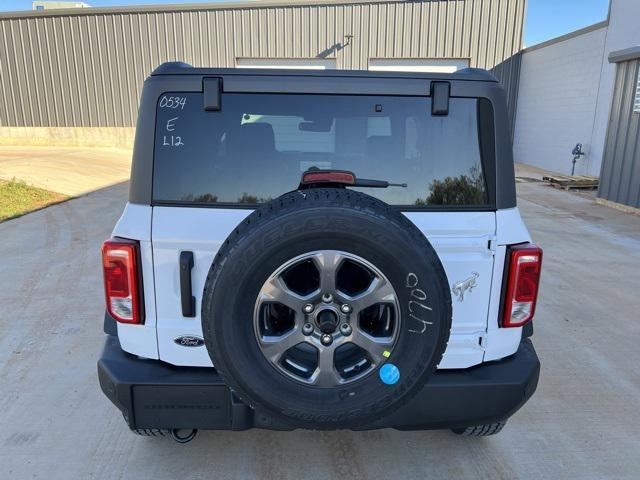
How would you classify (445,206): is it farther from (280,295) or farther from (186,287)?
(186,287)

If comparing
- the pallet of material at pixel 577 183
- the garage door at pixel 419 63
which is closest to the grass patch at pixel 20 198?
the pallet of material at pixel 577 183

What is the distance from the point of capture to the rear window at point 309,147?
2.00m

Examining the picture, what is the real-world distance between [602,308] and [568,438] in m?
2.41

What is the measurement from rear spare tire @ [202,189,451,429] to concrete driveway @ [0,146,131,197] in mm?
10730

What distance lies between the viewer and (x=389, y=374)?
1.75 m

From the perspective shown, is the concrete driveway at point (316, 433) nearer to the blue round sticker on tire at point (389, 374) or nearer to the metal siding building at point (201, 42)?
the blue round sticker on tire at point (389, 374)

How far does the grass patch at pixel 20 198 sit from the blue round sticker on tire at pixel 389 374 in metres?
8.49

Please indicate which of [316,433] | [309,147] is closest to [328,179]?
[309,147]

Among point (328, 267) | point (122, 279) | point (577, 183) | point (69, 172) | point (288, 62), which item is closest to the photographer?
point (328, 267)

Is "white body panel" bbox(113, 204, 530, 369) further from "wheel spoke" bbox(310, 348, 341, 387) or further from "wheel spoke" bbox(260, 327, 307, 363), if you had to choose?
"wheel spoke" bbox(310, 348, 341, 387)

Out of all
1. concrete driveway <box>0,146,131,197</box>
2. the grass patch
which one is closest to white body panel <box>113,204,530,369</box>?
the grass patch

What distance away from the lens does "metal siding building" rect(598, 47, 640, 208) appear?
9203mm

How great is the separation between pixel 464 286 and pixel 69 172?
45.4 ft

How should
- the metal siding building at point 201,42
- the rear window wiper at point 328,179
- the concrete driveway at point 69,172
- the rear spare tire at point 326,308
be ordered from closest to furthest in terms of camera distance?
the rear spare tire at point 326,308 < the rear window wiper at point 328,179 < the concrete driveway at point 69,172 < the metal siding building at point 201,42
